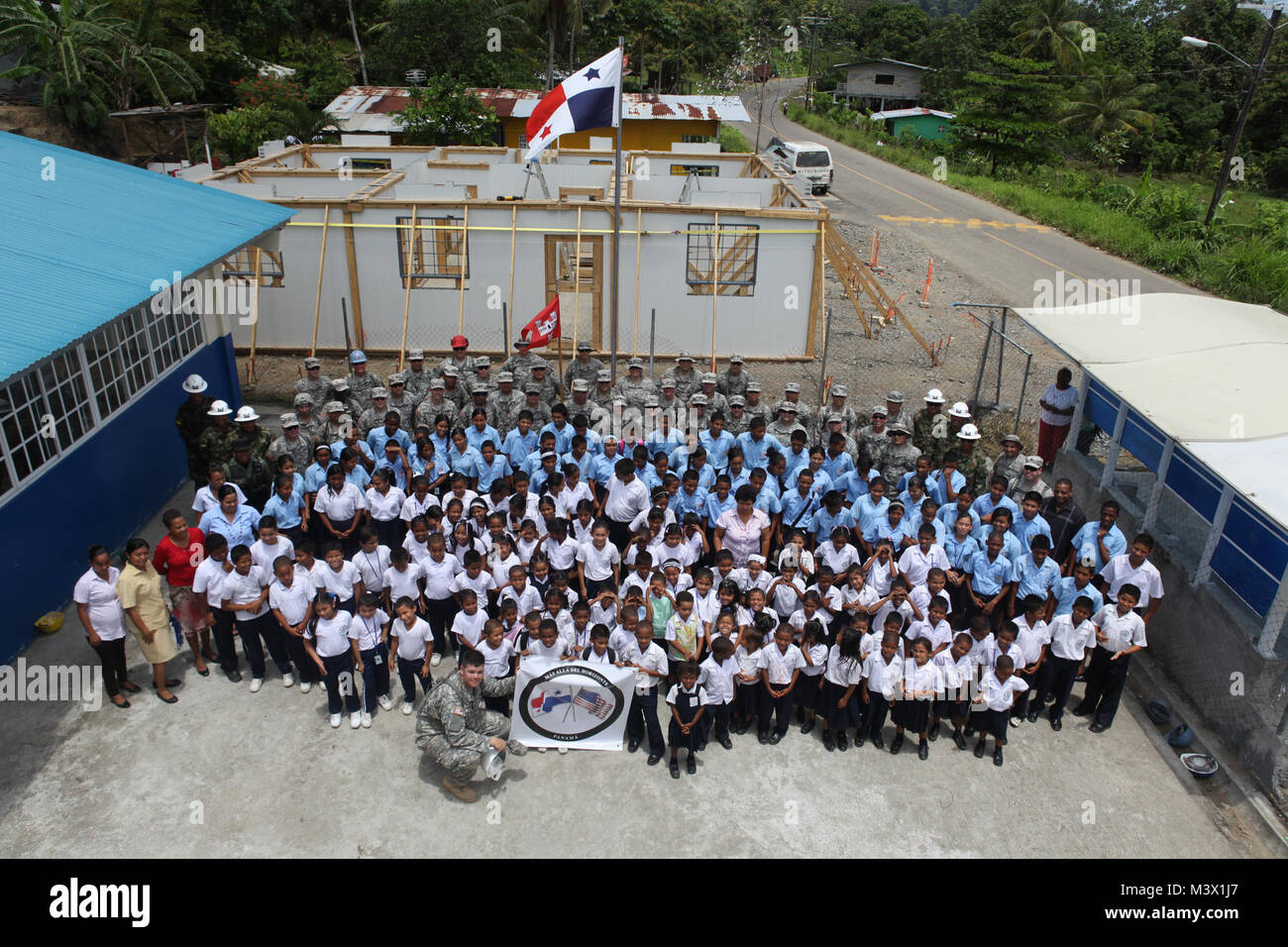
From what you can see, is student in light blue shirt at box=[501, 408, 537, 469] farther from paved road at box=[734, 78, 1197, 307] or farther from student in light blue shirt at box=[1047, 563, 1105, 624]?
paved road at box=[734, 78, 1197, 307]

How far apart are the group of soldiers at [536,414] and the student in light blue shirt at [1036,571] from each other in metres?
1.43

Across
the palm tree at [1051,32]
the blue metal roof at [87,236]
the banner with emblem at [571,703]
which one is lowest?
the banner with emblem at [571,703]

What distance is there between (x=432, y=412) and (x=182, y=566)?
11.0 ft

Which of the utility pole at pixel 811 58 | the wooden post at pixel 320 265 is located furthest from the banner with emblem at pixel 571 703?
the utility pole at pixel 811 58

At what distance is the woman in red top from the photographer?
799cm

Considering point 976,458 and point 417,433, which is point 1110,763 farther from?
point 417,433

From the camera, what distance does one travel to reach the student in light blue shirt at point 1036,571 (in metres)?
8.18

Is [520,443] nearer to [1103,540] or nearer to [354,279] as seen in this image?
[1103,540]

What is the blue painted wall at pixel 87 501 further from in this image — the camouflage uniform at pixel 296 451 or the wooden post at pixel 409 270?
the wooden post at pixel 409 270

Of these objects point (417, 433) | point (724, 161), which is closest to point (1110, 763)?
point (417, 433)

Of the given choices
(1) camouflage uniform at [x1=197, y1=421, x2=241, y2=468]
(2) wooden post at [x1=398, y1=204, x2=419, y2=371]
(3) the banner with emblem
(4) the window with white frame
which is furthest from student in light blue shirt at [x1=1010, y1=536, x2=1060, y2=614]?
(2) wooden post at [x1=398, y1=204, x2=419, y2=371]

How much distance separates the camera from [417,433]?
32.3ft

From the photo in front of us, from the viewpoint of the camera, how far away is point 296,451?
31.9 feet

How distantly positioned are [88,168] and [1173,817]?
48.5 feet
